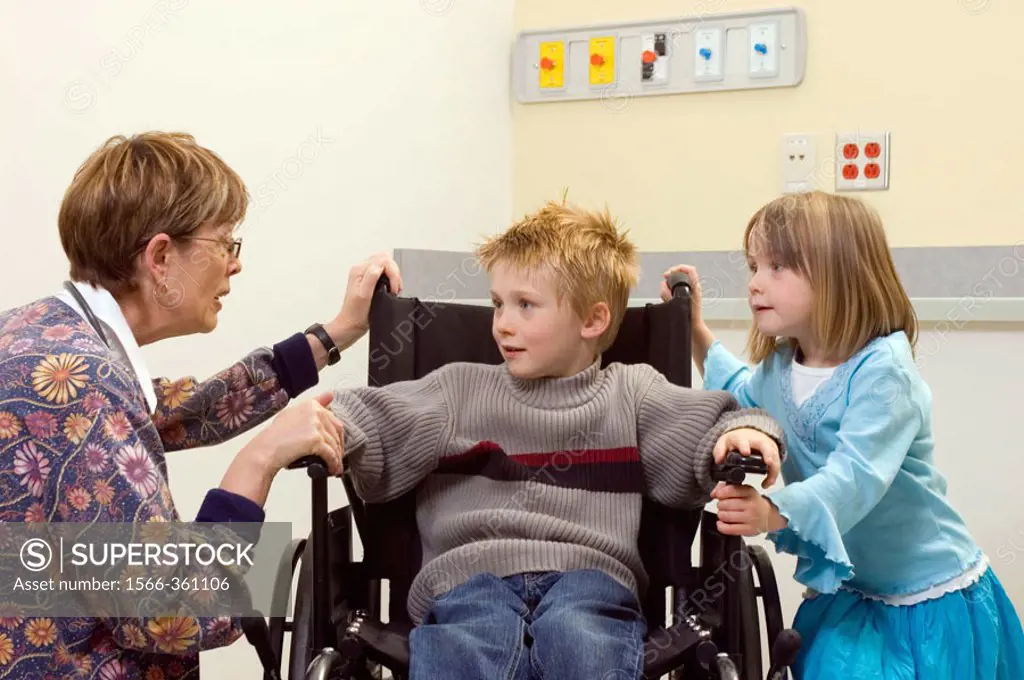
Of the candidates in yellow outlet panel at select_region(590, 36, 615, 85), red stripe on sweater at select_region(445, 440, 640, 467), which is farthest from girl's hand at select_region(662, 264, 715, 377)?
yellow outlet panel at select_region(590, 36, 615, 85)

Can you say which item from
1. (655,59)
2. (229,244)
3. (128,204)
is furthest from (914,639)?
(655,59)

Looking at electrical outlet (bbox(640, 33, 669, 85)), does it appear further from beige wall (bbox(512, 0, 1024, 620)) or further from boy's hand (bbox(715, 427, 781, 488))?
boy's hand (bbox(715, 427, 781, 488))

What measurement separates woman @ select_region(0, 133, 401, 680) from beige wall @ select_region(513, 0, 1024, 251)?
1.63 meters

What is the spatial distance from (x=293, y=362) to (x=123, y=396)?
20.1 inches

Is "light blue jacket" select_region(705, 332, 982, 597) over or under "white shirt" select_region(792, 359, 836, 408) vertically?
under

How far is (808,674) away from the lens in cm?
161

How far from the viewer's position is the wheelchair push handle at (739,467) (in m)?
1.40

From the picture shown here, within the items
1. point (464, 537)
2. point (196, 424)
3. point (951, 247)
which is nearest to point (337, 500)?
point (196, 424)

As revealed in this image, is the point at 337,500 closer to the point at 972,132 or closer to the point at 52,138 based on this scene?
the point at 52,138

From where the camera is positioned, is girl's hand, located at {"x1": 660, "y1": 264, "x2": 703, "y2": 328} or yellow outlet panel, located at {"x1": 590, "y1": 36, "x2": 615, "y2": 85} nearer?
girl's hand, located at {"x1": 660, "y1": 264, "x2": 703, "y2": 328}

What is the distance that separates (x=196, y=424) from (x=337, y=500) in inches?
39.7

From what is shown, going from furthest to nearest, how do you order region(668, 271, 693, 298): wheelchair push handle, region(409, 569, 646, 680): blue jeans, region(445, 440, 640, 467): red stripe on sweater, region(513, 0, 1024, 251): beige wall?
region(513, 0, 1024, 251): beige wall, region(668, 271, 693, 298): wheelchair push handle, region(445, 440, 640, 467): red stripe on sweater, region(409, 569, 646, 680): blue jeans

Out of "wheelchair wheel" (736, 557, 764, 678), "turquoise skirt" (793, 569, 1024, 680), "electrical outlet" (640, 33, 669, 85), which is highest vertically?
"electrical outlet" (640, 33, 669, 85)

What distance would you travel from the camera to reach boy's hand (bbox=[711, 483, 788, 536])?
56.2 inches
